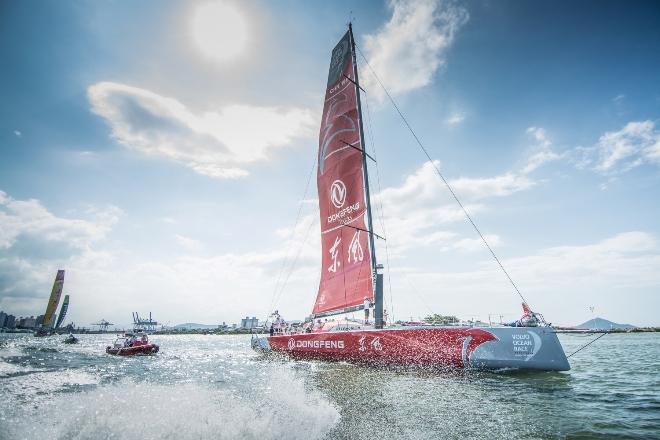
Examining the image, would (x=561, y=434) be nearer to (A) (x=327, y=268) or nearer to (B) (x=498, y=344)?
(B) (x=498, y=344)

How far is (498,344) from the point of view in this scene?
34.0 feet

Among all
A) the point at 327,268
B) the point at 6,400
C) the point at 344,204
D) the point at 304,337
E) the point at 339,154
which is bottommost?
the point at 6,400

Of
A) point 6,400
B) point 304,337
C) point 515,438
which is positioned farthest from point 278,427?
point 304,337

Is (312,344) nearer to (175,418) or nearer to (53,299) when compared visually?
(175,418)

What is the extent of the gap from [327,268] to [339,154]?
633 cm

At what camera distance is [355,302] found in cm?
1529

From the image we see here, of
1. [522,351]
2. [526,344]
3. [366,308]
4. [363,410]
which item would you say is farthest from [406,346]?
[363,410]

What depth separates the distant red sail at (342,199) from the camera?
1583 centimetres

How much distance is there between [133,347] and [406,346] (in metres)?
24.8

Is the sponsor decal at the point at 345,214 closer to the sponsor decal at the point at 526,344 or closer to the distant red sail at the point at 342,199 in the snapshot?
the distant red sail at the point at 342,199

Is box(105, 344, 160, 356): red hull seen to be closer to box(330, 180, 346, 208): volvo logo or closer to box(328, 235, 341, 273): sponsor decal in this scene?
box(328, 235, 341, 273): sponsor decal

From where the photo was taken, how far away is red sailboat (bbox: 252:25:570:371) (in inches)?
407

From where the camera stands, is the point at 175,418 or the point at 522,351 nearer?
the point at 175,418

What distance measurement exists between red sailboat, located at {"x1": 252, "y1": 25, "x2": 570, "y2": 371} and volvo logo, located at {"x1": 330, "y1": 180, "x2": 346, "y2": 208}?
55 millimetres
